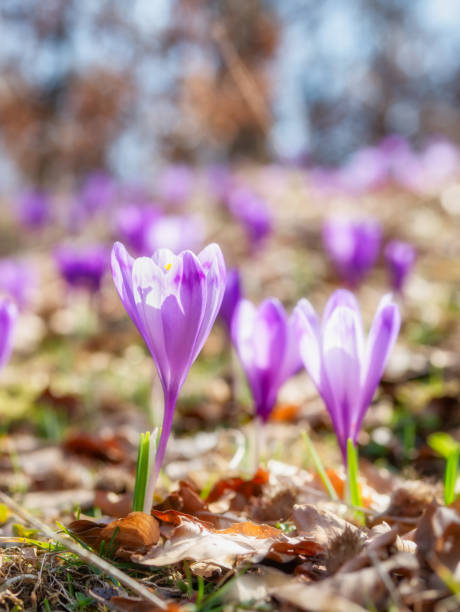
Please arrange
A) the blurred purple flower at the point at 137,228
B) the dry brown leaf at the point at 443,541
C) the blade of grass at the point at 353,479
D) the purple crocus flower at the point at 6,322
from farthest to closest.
Answer: the blurred purple flower at the point at 137,228
the purple crocus flower at the point at 6,322
the blade of grass at the point at 353,479
the dry brown leaf at the point at 443,541

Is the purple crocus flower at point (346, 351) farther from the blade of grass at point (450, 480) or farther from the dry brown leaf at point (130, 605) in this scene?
the dry brown leaf at point (130, 605)

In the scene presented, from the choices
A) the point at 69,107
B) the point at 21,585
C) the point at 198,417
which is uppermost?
the point at 69,107

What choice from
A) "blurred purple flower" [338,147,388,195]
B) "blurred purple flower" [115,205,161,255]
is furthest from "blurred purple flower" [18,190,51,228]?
"blurred purple flower" [338,147,388,195]

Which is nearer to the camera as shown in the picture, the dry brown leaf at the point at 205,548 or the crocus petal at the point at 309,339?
the dry brown leaf at the point at 205,548

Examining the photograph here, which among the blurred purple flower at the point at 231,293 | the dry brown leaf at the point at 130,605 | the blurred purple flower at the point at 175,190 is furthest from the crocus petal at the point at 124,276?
the blurred purple flower at the point at 175,190

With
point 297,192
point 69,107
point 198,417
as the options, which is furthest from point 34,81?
point 198,417

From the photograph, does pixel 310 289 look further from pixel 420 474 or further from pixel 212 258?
pixel 212 258

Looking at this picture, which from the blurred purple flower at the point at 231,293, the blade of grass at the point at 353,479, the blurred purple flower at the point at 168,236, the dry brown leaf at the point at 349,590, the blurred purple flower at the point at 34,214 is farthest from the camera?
the blurred purple flower at the point at 34,214
